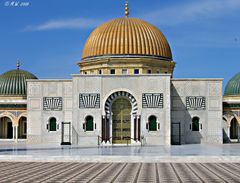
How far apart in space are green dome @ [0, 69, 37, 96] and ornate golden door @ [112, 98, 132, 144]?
436 inches

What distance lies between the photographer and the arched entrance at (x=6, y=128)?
3331 centimetres

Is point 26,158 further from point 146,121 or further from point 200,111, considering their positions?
point 200,111

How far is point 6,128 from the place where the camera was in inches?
1320

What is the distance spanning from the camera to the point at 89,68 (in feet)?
100

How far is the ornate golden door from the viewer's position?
25891mm

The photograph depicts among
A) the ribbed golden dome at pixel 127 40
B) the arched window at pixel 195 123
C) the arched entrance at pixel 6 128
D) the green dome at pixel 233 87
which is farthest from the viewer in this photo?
the green dome at pixel 233 87

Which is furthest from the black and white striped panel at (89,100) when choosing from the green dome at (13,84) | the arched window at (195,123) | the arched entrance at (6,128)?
the green dome at (13,84)

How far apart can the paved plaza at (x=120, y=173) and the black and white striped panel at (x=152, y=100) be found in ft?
35.6

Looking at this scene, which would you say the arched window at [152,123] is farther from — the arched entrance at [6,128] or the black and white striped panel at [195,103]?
the arched entrance at [6,128]

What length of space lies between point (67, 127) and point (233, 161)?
12.4 meters

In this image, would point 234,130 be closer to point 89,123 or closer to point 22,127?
point 89,123

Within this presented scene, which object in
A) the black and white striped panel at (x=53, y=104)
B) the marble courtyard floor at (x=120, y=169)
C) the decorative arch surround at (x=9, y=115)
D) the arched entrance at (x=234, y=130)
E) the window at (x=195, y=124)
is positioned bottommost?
the marble courtyard floor at (x=120, y=169)

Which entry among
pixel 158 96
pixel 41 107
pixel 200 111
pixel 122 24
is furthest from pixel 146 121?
pixel 122 24

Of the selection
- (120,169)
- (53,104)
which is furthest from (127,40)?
(120,169)
